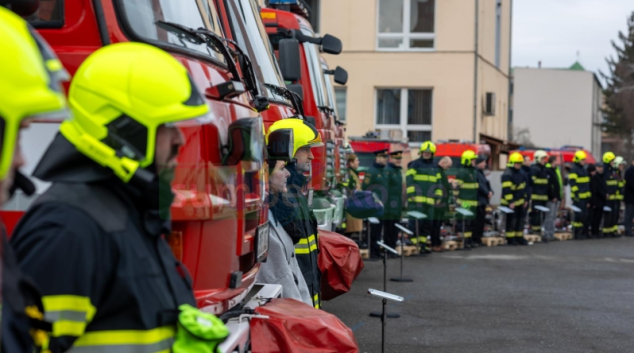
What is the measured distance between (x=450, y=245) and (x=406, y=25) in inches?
473

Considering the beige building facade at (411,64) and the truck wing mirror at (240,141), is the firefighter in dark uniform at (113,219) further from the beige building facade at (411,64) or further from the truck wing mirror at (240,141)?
the beige building facade at (411,64)

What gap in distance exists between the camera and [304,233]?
18.7 feet

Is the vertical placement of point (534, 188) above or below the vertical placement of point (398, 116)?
below

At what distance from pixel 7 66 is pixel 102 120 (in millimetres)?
609

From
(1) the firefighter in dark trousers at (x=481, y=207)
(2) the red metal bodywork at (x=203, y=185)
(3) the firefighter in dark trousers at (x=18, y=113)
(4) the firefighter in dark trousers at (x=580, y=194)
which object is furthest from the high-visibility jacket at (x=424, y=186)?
(3) the firefighter in dark trousers at (x=18, y=113)

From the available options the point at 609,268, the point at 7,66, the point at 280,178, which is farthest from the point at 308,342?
the point at 609,268

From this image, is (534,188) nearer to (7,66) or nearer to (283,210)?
(283,210)

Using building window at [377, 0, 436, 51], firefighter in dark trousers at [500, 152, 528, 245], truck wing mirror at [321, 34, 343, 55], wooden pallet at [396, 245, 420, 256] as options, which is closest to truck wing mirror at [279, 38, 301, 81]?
truck wing mirror at [321, 34, 343, 55]

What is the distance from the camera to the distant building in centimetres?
6825

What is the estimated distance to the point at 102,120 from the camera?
2416 millimetres

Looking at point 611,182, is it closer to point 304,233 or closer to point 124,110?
point 304,233

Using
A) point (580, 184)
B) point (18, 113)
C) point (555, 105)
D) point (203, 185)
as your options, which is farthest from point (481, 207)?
point (555, 105)

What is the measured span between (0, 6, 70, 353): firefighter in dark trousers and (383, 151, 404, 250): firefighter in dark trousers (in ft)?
40.5

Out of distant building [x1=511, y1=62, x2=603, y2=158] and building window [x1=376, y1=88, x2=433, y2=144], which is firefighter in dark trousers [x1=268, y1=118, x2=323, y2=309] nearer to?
building window [x1=376, y1=88, x2=433, y2=144]
